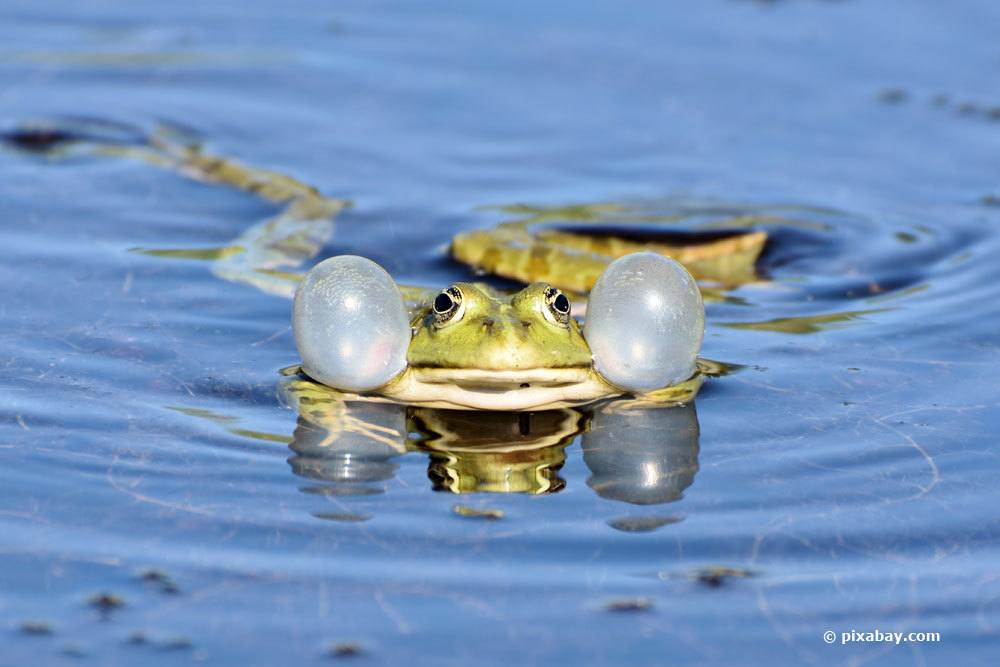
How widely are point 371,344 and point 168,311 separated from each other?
5.92 ft

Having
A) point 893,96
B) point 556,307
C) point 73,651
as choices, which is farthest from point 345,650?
point 893,96

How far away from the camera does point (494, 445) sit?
549cm

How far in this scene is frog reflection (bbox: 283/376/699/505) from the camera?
201 inches

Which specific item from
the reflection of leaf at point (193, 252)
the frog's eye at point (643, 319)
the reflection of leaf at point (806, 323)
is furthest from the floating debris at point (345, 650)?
the reflection of leaf at point (193, 252)

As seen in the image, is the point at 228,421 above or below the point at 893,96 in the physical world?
below

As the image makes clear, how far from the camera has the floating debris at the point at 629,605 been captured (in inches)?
166

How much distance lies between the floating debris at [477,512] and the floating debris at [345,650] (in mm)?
871

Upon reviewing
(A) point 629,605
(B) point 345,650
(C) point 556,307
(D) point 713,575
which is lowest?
(B) point 345,650

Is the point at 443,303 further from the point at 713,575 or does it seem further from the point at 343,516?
the point at 713,575

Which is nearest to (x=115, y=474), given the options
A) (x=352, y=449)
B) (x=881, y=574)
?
(x=352, y=449)

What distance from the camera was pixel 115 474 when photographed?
5.04 meters

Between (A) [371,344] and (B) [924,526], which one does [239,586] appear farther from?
(B) [924,526]

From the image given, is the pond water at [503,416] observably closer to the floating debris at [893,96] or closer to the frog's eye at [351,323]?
the floating debris at [893,96]

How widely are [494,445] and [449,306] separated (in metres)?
0.58
